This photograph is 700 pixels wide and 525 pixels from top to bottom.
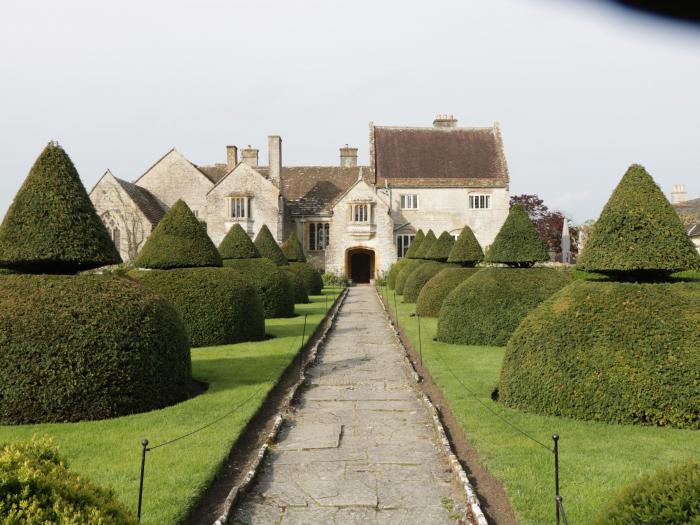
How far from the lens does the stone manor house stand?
42875 mm

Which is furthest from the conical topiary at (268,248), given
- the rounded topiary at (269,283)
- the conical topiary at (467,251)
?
the conical topiary at (467,251)

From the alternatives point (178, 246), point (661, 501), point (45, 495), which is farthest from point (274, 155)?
point (661, 501)

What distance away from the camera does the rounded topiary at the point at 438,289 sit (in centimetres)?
1989

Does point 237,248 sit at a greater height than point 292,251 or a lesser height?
lesser

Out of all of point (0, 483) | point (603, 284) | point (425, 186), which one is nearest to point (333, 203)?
point (425, 186)

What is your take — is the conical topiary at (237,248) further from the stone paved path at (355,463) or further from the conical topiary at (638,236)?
the conical topiary at (638,236)

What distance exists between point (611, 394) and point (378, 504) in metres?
4.05

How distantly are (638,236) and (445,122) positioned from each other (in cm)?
4295

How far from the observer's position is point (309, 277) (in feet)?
107

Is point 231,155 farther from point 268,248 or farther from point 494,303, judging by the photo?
point 494,303

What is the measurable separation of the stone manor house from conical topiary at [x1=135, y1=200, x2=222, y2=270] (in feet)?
83.8

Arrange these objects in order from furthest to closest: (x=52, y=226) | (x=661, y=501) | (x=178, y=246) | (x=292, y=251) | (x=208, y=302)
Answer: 1. (x=292, y=251)
2. (x=178, y=246)
3. (x=208, y=302)
4. (x=52, y=226)
5. (x=661, y=501)

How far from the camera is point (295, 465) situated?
6.91 m

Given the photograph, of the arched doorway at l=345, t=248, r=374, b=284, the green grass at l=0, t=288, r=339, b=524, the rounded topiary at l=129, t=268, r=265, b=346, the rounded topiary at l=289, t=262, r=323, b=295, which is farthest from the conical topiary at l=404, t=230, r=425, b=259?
the green grass at l=0, t=288, r=339, b=524
